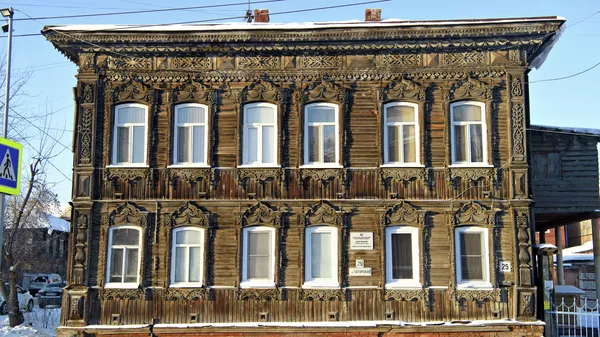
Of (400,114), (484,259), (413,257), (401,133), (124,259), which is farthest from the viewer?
(400,114)

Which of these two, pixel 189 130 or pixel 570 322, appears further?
pixel 570 322

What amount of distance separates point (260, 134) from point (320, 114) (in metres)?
1.66

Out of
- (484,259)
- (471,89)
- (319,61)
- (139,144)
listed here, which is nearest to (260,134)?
(319,61)

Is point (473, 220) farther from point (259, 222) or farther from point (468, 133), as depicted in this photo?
point (259, 222)

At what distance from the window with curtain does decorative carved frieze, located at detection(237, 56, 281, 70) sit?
4.45m

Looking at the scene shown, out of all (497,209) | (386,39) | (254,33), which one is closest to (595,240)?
(497,209)

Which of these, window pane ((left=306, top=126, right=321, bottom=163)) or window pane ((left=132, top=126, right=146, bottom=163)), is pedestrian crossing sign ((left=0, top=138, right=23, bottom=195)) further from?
window pane ((left=306, top=126, right=321, bottom=163))

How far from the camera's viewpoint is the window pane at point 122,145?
17.5m

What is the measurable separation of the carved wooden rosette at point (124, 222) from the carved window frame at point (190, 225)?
1.84ft

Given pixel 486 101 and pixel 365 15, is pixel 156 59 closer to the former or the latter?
pixel 365 15

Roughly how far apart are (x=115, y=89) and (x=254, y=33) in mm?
3967

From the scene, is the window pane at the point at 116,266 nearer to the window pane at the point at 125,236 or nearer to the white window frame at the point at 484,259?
the window pane at the point at 125,236

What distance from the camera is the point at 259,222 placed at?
17.0 meters

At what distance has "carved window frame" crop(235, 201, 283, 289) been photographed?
55.5ft
